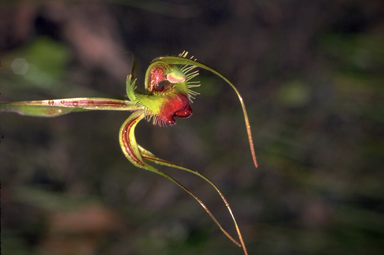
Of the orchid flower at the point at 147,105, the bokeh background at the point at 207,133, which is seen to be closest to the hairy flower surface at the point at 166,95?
the orchid flower at the point at 147,105

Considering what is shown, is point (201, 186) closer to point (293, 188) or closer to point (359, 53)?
point (293, 188)

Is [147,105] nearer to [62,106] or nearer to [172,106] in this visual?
[172,106]

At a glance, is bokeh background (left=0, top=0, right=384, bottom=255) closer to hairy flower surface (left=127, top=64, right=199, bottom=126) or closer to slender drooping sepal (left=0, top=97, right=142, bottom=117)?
slender drooping sepal (left=0, top=97, right=142, bottom=117)

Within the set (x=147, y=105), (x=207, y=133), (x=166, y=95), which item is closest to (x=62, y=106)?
(x=147, y=105)

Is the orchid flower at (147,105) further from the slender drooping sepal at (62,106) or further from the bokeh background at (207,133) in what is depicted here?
the bokeh background at (207,133)

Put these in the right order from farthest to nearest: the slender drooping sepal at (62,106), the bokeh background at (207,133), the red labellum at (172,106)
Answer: the bokeh background at (207,133), the red labellum at (172,106), the slender drooping sepal at (62,106)

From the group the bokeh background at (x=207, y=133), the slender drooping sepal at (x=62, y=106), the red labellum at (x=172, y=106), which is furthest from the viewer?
the bokeh background at (x=207, y=133)

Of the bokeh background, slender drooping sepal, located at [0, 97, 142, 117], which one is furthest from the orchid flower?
the bokeh background

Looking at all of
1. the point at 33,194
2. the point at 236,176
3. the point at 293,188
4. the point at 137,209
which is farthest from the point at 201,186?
the point at 33,194
